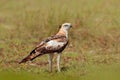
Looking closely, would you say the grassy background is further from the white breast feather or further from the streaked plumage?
the white breast feather

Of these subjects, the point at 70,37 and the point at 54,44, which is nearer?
the point at 54,44

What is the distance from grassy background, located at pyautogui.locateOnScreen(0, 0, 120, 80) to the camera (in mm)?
12352

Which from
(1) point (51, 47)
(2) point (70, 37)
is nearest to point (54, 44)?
(1) point (51, 47)

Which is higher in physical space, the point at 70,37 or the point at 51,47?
the point at 70,37

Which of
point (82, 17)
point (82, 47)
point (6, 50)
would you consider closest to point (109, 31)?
point (82, 17)

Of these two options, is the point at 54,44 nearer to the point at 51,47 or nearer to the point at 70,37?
the point at 51,47

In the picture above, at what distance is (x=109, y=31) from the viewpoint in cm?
1745

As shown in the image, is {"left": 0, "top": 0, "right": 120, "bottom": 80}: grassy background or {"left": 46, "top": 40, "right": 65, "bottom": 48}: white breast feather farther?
{"left": 0, "top": 0, "right": 120, "bottom": 80}: grassy background

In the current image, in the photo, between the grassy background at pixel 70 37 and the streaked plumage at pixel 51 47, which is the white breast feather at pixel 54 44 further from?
the grassy background at pixel 70 37

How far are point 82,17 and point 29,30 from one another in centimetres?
164

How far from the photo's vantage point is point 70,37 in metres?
16.6

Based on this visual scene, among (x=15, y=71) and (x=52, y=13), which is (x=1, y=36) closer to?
(x=52, y=13)

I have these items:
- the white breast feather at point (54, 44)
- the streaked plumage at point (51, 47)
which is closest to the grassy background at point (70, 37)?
the streaked plumage at point (51, 47)

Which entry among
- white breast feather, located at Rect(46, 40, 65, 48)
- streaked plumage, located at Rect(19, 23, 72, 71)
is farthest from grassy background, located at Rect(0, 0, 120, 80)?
white breast feather, located at Rect(46, 40, 65, 48)
